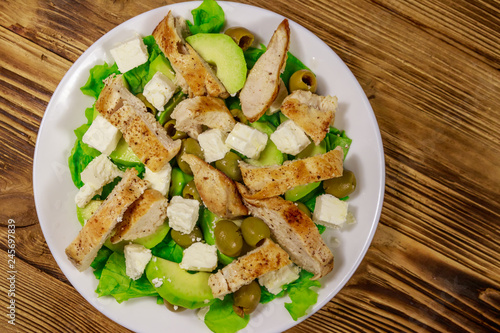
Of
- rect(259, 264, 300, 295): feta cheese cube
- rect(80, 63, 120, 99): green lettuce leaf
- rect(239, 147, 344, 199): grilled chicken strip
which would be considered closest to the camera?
rect(239, 147, 344, 199): grilled chicken strip

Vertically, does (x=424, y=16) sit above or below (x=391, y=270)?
above

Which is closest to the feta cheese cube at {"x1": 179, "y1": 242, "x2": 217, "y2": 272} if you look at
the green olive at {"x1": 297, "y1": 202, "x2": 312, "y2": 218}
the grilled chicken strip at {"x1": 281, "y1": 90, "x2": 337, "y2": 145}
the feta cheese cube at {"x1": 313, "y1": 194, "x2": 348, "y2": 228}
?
the green olive at {"x1": 297, "y1": 202, "x2": 312, "y2": 218}

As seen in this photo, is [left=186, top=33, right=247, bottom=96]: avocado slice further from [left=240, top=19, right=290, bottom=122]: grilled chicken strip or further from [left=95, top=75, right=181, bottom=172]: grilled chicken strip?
[left=95, top=75, right=181, bottom=172]: grilled chicken strip

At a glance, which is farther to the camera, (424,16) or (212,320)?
(424,16)

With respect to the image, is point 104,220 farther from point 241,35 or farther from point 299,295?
point 241,35

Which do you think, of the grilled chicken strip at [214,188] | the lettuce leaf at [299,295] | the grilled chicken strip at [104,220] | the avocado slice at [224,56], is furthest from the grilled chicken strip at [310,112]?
the grilled chicken strip at [104,220]

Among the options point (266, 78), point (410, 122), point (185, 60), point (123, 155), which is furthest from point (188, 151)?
point (410, 122)

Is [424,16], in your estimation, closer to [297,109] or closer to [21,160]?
[297,109]

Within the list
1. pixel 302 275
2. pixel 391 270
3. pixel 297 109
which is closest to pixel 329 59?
pixel 297 109
